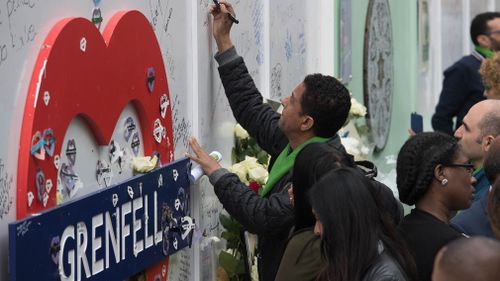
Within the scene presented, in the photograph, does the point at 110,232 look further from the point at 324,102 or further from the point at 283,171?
the point at 324,102

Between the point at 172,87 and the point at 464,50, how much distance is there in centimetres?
1035

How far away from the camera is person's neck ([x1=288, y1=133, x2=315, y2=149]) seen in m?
5.04

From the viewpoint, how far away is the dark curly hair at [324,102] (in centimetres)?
502

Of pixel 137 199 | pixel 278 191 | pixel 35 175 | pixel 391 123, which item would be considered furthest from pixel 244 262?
pixel 391 123

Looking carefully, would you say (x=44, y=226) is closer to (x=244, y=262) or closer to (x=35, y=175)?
(x=35, y=175)

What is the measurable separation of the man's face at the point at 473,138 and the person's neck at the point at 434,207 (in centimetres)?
115

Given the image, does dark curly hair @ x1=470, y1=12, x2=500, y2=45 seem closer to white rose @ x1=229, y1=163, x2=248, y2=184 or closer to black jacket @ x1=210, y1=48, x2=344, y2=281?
white rose @ x1=229, y1=163, x2=248, y2=184

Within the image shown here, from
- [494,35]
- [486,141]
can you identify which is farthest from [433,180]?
[494,35]

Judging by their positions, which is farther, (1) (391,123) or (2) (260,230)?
(1) (391,123)

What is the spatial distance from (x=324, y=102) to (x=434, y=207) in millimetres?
873

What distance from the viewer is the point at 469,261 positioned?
2750 millimetres

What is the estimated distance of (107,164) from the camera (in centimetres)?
441

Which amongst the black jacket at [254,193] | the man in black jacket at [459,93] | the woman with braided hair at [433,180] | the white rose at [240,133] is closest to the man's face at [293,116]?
the black jacket at [254,193]

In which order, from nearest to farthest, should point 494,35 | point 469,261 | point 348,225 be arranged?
point 469,261, point 348,225, point 494,35
